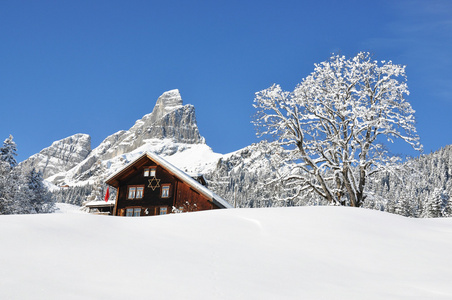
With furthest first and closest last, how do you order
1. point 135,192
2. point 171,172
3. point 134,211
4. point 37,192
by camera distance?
point 37,192, point 135,192, point 134,211, point 171,172

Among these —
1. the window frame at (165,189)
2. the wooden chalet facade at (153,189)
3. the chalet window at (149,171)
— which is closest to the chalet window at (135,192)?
the wooden chalet facade at (153,189)

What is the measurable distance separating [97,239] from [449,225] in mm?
13076

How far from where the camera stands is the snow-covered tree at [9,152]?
50125 mm

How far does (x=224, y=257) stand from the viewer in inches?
405

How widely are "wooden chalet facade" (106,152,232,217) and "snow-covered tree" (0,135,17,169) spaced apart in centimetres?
2093

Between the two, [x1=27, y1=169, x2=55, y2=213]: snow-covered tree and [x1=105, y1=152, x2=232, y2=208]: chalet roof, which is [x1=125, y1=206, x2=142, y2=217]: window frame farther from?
[x1=27, y1=169, x2=55, y2=213]: snow-covered tree

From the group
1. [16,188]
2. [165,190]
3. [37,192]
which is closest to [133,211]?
[165,190]

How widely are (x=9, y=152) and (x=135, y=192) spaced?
23.8m

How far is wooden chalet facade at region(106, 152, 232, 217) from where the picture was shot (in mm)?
34203

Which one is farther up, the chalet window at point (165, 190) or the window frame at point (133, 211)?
the chalet window at point (165, 190)

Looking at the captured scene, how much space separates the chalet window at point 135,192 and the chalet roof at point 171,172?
4.54 ft

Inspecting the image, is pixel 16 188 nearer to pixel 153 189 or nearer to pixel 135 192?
pixel 135 192

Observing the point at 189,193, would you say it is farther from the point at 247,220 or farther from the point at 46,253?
the point at 46,253

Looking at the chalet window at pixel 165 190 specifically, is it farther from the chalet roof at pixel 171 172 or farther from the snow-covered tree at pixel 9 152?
the snow-covered tree at pixel 9 152
